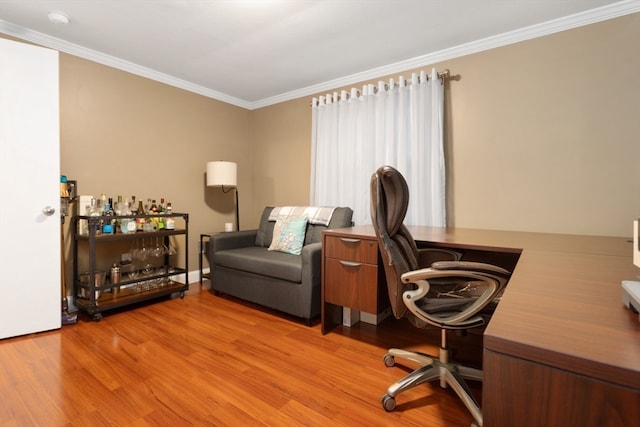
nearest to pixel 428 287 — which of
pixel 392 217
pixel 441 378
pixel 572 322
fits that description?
pixel 392 217

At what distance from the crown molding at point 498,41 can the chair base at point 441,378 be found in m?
2.37

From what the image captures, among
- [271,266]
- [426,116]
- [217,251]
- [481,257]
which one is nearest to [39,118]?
[217,251]

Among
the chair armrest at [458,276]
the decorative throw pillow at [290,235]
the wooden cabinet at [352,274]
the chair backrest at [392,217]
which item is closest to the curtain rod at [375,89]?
the decorative throw pillow at [290,235]

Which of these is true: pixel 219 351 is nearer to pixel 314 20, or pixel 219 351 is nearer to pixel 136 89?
pixel 314 20

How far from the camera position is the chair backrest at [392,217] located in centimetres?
142

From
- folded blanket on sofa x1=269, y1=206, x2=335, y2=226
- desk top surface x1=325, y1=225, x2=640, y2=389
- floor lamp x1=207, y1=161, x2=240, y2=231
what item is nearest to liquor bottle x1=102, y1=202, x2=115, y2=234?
floor lamp x1=207, y1=161, x2=240, y2=231

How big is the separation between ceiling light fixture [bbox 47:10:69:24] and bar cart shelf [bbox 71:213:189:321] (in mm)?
1438

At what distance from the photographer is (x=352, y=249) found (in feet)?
6.80

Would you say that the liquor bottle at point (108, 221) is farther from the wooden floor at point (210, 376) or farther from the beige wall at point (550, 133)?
the beige wall at point (550, 133)

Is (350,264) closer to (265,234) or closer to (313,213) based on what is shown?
(313,213)

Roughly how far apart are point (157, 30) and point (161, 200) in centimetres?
156

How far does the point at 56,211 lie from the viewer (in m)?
2.28

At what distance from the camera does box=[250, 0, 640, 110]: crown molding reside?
2.07 m

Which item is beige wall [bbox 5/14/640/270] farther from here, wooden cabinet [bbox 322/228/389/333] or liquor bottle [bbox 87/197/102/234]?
wooden cabinet [bbox 322/228/389/333]
